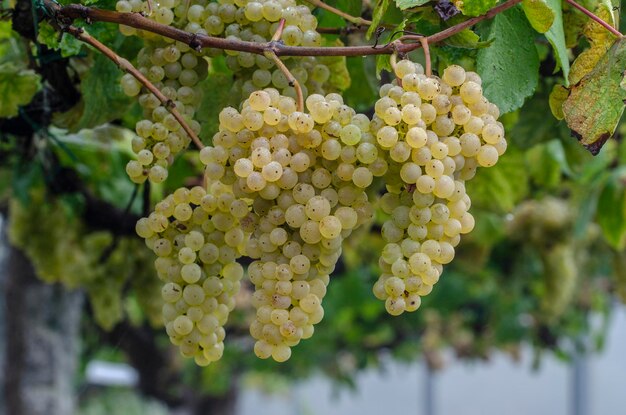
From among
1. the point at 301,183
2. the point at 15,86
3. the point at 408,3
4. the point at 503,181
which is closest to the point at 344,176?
the point at 301,183

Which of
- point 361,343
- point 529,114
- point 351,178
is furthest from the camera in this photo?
point 361,343

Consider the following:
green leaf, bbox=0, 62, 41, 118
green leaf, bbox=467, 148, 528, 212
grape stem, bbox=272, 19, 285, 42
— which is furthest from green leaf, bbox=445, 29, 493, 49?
green leaf, bbox=467, 148, 528, 212

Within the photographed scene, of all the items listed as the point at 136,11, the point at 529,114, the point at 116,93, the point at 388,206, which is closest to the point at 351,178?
the point at 388,206

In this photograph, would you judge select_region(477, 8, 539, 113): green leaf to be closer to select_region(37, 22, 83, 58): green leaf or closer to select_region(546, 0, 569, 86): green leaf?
select_region(546, 0, 569, 86): green leaf

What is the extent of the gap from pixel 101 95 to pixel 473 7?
1.22 ft

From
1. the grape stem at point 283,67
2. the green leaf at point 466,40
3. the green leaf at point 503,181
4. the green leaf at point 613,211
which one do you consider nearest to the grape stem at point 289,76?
the grape stem at point 283,67

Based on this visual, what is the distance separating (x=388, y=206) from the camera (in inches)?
22.7

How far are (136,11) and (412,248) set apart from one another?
26cm

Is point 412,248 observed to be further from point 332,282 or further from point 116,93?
point 332,282

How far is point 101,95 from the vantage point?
2.60 feet

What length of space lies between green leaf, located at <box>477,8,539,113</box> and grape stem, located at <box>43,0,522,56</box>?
0.03 m

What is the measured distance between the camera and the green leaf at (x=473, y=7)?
Answer: 0.58 meters

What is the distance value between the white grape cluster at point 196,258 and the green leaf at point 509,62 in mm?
208

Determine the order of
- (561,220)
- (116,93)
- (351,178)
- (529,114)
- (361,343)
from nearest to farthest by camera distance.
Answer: (351,178) → (116,93) → (529,114) → (561,220) → (361,343)
